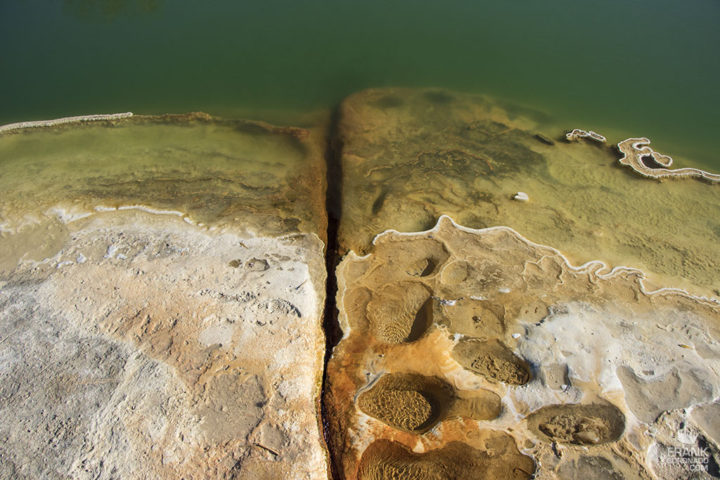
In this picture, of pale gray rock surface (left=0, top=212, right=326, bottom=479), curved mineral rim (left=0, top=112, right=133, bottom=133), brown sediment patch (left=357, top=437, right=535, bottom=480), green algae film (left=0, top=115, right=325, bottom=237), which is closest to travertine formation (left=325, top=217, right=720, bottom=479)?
brown sediment patch (left=357, top=437, right=535, bottom=480)

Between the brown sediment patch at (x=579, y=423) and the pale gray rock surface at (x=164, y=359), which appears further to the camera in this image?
the brown sediment patch at (x=579, y=423)

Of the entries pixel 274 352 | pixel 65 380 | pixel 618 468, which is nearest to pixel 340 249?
pixel 274 352

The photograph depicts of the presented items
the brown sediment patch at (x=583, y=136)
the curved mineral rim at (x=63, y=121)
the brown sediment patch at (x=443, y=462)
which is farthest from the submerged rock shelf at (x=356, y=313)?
the curved mineral rim at (x=63, y=121)

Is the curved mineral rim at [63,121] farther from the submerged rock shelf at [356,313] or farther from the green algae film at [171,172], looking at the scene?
the submerged rock shelf at [356,313]

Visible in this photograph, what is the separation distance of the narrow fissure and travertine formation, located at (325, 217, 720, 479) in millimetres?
87

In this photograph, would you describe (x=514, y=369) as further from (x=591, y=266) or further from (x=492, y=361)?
(x=591, y=266)

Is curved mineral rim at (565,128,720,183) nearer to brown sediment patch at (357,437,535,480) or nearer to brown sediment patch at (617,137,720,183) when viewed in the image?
brown sediment patch at (617,137,720,183)

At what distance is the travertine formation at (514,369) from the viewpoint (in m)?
3.73

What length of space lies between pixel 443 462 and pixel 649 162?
5871 mm

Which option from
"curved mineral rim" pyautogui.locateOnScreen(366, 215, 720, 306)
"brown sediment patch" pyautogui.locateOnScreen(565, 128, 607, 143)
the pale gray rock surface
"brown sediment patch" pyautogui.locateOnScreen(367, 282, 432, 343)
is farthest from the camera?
"brown sediment patch" pyautogui.locateOnScreen(565, 128, 607, 143)

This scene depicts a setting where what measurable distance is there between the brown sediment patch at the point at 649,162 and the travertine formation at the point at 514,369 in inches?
94.5

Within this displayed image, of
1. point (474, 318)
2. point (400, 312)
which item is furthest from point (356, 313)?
point (474, 318)

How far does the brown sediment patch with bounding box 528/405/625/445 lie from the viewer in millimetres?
3816

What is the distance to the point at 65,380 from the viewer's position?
158 inches
